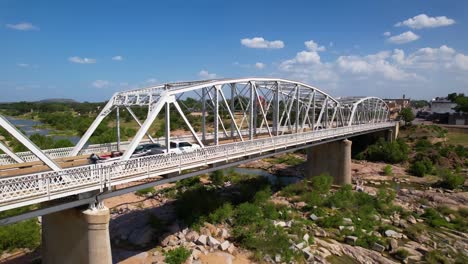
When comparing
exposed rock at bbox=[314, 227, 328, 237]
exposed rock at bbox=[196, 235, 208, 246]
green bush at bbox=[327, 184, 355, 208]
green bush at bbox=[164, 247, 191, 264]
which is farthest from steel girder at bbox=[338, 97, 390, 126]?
green bush at bbox=[164, 247, 191, 264]

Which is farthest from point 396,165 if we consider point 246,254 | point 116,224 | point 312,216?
point 116,224

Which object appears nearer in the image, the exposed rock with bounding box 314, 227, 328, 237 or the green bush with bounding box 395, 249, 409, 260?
the green bush with bounding box 395, 249, 409, 260

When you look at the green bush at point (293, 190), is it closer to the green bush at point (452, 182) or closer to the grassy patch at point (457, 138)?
the green bush at point (452, 182)

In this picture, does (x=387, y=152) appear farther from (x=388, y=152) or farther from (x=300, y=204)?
(x=300, y=204)

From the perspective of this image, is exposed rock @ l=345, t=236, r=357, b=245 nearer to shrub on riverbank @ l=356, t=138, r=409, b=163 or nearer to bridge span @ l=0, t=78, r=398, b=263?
bridge span @ l=0, t=78, r=398, b=263

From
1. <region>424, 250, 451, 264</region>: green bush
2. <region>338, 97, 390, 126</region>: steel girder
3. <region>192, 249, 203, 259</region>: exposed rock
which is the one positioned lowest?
<region>424, 250, 451, 264</region>: green bush

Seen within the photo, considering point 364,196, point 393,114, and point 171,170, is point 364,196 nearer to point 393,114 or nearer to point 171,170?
point 171,170

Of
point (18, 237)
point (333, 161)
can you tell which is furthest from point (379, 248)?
point (18, 237)
